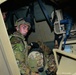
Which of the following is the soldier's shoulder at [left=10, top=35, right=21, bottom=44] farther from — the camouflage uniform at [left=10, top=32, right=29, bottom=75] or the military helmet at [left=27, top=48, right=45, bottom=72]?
the military helmet at [left=27, top=48, right=45, bottom=72]

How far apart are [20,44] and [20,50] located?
0.24 feet

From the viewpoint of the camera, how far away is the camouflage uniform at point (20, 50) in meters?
1.67

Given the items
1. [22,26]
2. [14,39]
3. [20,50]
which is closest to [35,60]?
[20,50]

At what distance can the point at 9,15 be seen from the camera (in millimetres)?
2082

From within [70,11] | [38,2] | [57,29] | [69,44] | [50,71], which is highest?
[38,2]

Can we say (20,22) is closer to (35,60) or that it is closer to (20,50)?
(20,50)

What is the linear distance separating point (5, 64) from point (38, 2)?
36.1 inches

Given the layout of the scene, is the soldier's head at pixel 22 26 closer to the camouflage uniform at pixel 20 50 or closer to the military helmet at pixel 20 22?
the military helmet at pixel 20 22

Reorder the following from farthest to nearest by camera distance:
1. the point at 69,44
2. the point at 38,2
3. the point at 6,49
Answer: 1. the point at 38,2
2. the point at 69,44
3. the point at 6,49

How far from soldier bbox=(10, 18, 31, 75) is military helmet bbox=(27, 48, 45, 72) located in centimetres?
6

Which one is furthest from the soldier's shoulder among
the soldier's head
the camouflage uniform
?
the soldier's head

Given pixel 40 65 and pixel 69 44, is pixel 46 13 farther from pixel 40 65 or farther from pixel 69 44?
pixel 40 65

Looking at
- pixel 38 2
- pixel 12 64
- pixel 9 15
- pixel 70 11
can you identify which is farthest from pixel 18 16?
pixel 12 64

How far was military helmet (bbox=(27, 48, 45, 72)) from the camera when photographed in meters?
1.76
